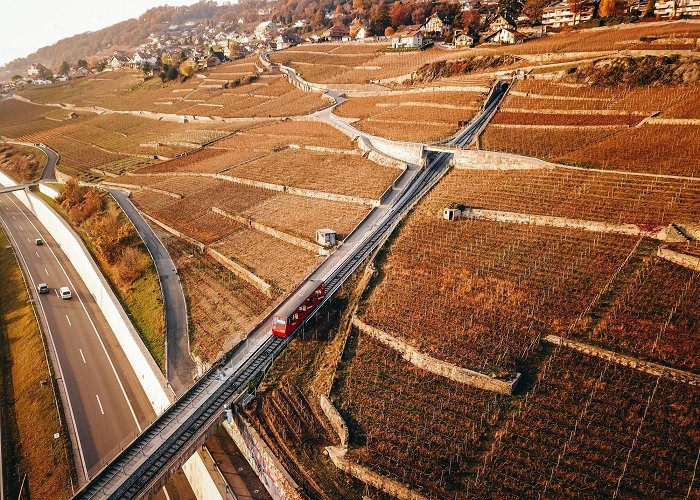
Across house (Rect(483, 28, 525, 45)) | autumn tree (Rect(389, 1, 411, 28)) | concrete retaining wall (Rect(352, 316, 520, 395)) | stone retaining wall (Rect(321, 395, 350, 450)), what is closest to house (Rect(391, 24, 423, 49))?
house (Rect(483, 28, 525, 45))

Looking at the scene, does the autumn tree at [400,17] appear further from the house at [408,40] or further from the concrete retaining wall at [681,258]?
the concrete retaining wall at [681,258]

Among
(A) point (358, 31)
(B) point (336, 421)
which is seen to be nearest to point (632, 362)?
(B) point (336, 421)

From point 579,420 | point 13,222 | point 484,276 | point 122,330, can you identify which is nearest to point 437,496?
point 579,420

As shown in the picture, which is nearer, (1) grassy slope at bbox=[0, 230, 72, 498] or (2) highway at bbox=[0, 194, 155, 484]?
(1) grassy slope at bbox=[0, 230, 72, 498]

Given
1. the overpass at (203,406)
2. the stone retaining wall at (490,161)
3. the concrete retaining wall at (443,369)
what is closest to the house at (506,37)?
the stone retaining wall at (490,161)

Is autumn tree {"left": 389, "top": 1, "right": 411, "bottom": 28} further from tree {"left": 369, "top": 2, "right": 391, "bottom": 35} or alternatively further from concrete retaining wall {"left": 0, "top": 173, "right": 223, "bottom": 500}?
concrete retaining wall {"left": 0, "top": 173, "right": 223, "bottom": 500}

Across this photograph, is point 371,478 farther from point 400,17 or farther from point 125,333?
point 400,17
